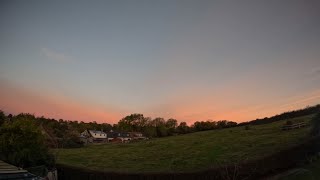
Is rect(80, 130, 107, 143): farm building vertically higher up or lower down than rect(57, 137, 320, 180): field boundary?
higher up

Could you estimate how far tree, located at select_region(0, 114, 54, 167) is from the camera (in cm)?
2452

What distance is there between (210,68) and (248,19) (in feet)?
26.2

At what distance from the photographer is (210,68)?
25.6m

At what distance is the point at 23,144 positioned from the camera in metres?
26.0

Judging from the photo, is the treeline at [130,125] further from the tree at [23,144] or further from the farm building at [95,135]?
the farm building at [95,135]

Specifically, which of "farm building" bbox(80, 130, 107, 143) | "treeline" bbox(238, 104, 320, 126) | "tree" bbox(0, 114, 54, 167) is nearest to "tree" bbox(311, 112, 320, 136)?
"treeline" bbox(238, 104, 320, 126)

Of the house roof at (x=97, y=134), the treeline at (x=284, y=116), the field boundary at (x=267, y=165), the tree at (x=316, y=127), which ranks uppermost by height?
the house roof at (x=97, y=134)

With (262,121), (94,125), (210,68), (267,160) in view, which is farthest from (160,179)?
(94,125)

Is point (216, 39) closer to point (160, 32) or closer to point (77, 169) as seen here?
point (160, 32)

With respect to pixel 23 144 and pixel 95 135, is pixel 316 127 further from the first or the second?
pixel 95 135

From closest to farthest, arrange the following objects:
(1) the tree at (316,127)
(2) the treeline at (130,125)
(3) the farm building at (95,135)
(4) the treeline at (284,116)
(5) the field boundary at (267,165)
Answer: (5) the field boundary at (267,165)
(1) the tree at (316,127)
(2) the treeline at (130,125)
(4) the treeline at (284,116)
(3) the farm building at (95,135)

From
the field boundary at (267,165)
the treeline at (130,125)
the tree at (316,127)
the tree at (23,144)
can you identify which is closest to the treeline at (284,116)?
the treeline at (130,125)

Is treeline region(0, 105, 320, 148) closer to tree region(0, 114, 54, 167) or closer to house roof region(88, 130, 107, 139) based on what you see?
tree region(0, 114, 54, 167)

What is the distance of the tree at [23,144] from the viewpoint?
2452 cm
